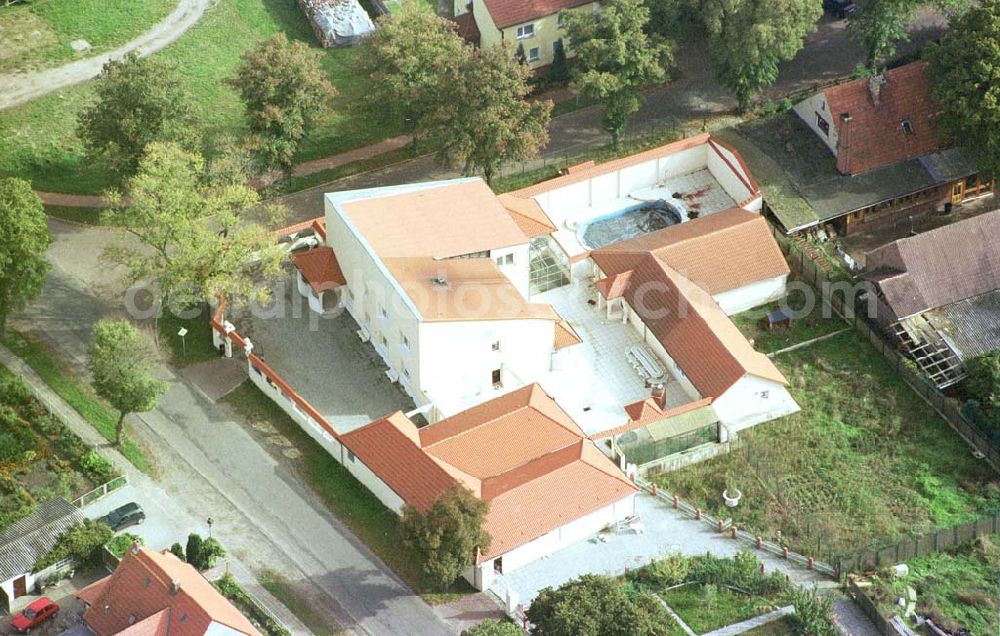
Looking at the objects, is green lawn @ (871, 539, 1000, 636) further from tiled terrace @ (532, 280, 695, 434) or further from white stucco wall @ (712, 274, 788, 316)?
white stucco wall @ (712, 274, 788, 316)

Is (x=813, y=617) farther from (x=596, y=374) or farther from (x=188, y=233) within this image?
(x=188, y=233)

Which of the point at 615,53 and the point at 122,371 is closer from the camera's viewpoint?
the point at 122,371

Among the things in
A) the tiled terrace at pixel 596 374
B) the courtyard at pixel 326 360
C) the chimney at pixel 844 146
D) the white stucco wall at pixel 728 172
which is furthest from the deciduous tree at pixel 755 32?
the courtyard at pixel 326 360

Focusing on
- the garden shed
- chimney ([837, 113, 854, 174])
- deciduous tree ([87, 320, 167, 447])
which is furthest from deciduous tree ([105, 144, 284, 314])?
chimney ([837, 113, 854, 174])

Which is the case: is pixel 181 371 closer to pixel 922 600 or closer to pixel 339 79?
pixel 339 79

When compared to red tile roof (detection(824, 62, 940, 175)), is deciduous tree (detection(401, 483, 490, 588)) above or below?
below

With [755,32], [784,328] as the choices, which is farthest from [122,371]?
[755,32]
